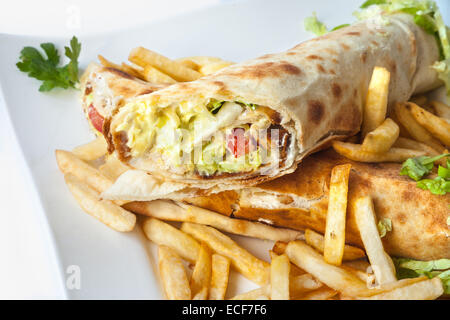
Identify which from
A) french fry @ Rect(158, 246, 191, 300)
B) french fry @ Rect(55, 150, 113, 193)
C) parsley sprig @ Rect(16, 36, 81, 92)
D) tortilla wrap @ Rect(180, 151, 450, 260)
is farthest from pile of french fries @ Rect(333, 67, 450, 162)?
parsley sprig @ Rect(16, 36, 81, 92)

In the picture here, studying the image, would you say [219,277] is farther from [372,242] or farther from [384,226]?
[384,226]

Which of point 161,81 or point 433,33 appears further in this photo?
point 433,33

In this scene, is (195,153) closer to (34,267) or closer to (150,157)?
(150,157)

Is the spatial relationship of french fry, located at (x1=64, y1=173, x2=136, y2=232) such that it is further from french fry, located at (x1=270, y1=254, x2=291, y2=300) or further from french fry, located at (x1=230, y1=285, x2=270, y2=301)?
french fry, located at (x1=270, y1=254, x2=291, y2=300)

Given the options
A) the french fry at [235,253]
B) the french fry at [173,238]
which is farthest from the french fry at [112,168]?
the french fry at [235,253]

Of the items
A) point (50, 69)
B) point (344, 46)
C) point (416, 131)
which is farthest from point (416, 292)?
point (50, 69)
